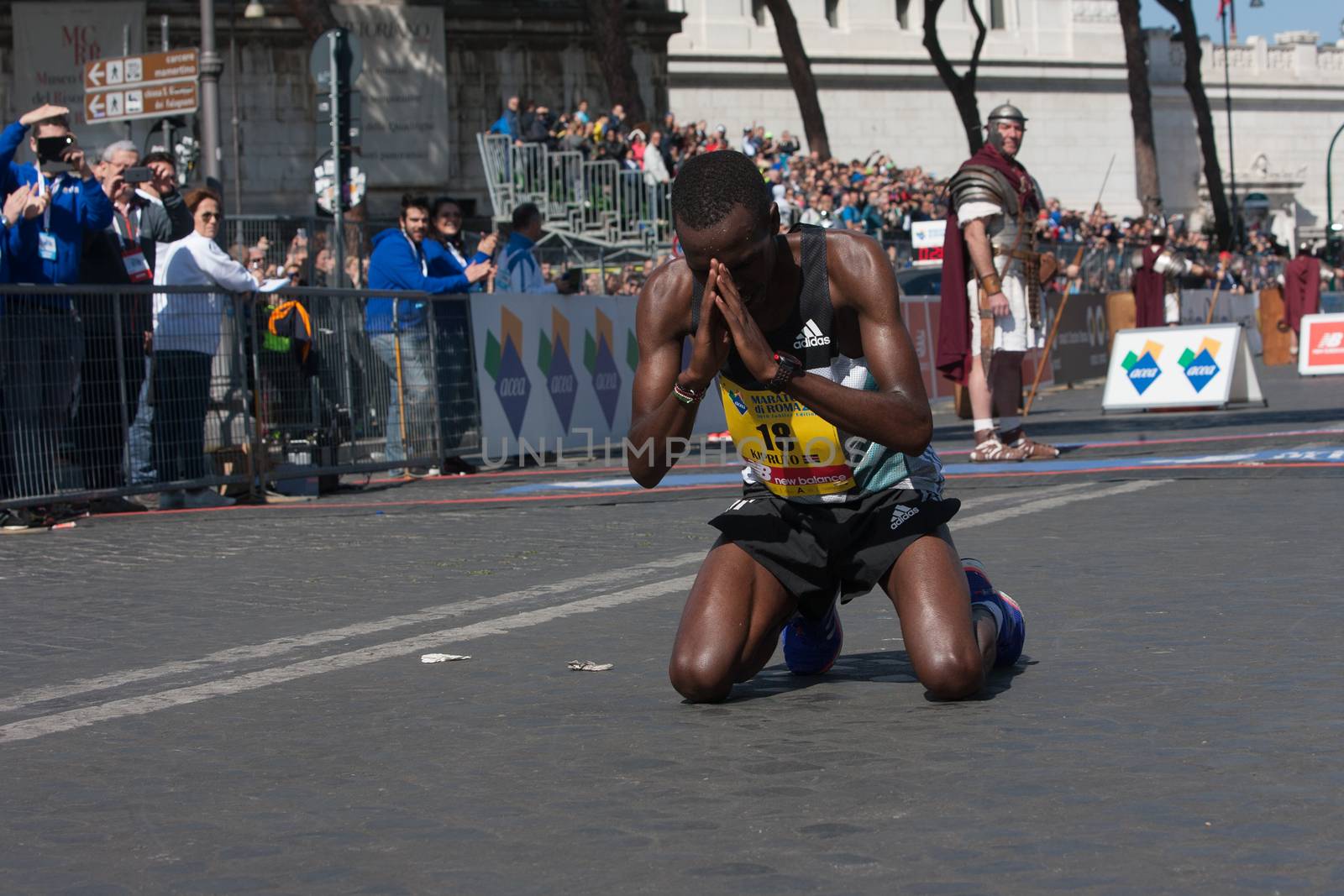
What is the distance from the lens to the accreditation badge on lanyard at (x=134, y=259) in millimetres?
13594

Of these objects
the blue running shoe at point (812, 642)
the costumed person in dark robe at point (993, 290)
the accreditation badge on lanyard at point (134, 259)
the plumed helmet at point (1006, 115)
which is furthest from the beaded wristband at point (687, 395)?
the plumed helmet at point (1006, 115)

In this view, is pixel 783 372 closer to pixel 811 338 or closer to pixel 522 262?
pixel 811 338

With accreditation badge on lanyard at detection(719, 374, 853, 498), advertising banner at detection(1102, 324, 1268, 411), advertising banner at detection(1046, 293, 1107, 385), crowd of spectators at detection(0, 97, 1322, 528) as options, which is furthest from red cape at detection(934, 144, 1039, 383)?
advertising banner at detection(1046, 293, 1107, 385)

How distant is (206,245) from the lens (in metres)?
13.5

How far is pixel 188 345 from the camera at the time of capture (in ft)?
43.5

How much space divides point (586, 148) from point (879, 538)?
24.7 metres

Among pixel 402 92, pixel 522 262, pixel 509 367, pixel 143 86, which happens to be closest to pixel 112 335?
pixel 509 367

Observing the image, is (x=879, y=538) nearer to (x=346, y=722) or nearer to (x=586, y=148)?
(x=346, y=722)

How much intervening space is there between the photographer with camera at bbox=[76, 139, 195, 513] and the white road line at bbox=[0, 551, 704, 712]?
15.2 ft

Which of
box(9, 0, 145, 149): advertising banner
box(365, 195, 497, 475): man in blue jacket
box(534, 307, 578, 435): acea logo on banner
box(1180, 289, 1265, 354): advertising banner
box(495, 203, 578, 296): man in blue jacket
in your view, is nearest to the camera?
box(365, 195, 497, 475): man in blue jacket

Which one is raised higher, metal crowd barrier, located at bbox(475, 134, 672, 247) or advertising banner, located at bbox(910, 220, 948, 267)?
metal crowd barrier, located at bbox(475, 134, 672, 247)

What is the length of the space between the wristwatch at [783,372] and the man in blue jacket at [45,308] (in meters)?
7.67

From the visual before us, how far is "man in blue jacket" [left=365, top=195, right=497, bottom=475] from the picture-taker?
15.2m

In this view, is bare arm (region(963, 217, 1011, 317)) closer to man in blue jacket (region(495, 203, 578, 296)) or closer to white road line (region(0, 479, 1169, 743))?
man in blue jacket (region(495, 203, 578, 296))
